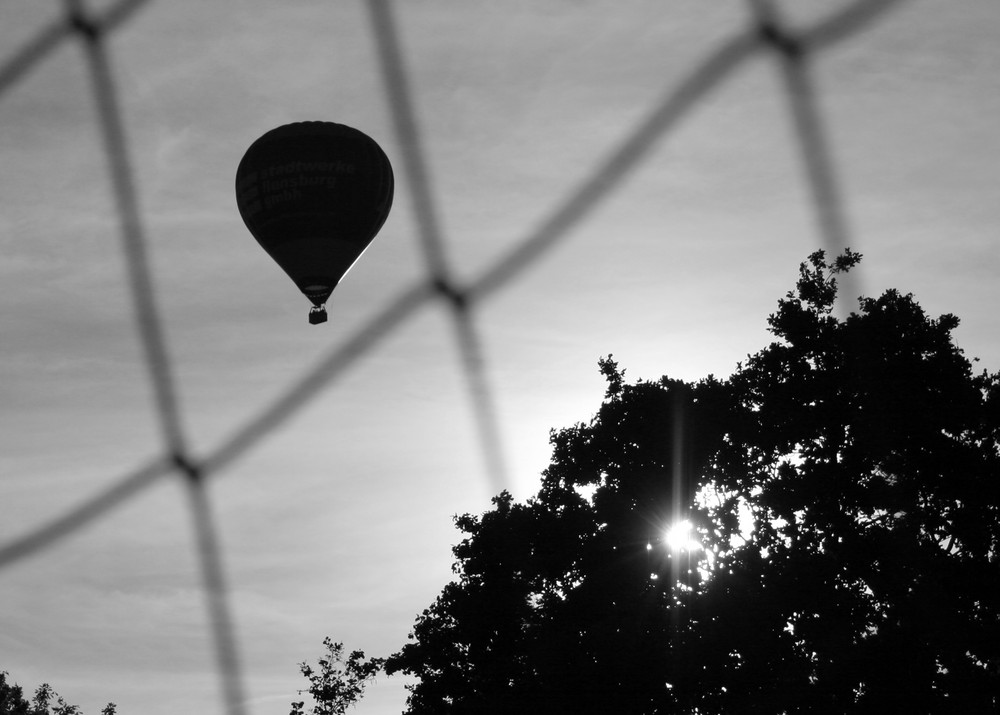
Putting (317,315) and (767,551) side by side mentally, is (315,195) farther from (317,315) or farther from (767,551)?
(767,551)

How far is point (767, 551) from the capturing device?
67.6ft

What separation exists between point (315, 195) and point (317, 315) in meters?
2.01

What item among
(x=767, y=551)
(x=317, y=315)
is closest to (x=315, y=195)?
(x=317, y=315)

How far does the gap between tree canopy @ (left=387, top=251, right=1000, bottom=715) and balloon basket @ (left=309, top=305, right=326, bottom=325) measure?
22.8 feet

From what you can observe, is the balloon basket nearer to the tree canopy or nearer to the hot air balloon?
the hot air balloon

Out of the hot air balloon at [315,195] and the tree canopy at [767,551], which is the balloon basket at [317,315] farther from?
the tree canopy at [767,551]

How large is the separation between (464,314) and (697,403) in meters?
18.5

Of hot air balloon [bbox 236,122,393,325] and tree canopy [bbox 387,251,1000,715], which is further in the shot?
tree canopy [bbox 387,251,1000,715]

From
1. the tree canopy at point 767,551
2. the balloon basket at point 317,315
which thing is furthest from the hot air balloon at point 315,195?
the tree canopy at point 767,551

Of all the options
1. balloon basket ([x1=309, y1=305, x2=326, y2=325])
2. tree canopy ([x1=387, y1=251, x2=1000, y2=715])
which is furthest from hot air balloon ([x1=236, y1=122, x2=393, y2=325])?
tree canopy ([x1=387, y1=251, x2=1000, y2=715])

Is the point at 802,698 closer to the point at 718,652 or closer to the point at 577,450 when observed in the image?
the point at 718,652

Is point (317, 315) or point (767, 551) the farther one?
point (767, 551)

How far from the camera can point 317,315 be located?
49.6ft

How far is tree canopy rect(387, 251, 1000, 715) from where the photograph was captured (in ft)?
56.4
